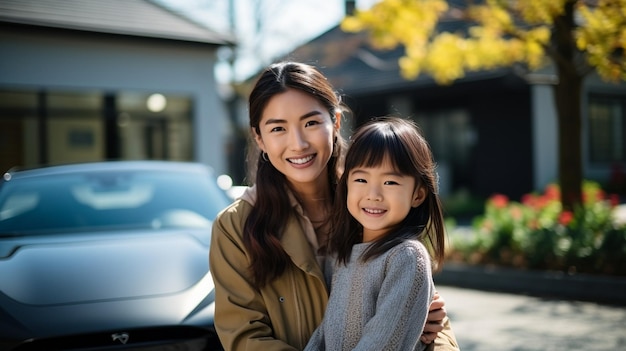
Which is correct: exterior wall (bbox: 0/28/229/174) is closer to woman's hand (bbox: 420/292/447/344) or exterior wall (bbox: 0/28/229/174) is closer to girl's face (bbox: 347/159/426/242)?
girl's face (bbox: 347/159/426/242)

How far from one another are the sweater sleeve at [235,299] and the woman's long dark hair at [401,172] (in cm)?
34

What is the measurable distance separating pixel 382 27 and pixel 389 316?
7376mm

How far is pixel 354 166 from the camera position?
235cm

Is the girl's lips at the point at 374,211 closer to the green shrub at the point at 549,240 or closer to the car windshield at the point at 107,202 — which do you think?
the car windshield at the point at 107,202

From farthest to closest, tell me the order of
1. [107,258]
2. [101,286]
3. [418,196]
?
1. [107,258]
2. [101,286]
3. [418,196]

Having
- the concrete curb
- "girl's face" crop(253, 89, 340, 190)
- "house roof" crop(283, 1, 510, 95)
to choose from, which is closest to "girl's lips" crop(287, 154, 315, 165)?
"girl's face" crop(253, 89, 340, 190)

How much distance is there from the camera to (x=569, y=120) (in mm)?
8664

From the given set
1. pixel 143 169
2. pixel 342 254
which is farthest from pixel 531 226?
Result: pixel 342 254

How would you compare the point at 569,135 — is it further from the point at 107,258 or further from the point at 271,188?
the point at 271,188

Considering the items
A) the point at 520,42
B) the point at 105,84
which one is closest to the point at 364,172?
the point at 520,42

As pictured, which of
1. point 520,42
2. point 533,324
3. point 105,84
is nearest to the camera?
point 533,324

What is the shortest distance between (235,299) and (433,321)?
2.29 ft

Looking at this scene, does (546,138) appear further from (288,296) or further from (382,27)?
(288,296)

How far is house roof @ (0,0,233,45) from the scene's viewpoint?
13438 millimetres
